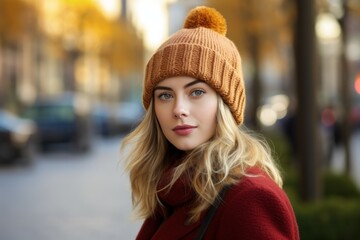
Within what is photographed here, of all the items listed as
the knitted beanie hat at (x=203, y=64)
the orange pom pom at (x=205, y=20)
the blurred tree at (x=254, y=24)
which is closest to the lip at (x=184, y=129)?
the knitted beanie hat at (x=203, y=64)

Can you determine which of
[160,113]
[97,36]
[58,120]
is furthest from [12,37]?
[160,113]

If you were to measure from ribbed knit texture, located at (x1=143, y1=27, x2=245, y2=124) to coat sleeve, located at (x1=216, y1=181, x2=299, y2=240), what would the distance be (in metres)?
0.37

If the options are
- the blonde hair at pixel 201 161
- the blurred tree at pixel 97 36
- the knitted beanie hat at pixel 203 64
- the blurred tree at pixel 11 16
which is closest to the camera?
the blonde hair at pixel 201 161

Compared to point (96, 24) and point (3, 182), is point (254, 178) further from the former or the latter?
point (96, 24)

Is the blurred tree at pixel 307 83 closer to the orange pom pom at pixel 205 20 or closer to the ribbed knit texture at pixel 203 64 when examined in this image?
the orange pom pom at pixel 205 20

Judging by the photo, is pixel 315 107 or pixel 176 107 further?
pixel 315 107

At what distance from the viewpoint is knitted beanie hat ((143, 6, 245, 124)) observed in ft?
7.98

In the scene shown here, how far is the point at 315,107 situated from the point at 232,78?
5683 millimetres

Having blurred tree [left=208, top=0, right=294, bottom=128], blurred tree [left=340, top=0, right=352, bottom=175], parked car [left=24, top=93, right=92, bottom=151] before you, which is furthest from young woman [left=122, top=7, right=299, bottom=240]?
parked car [left=24, top=93, right=92, bottom=151]

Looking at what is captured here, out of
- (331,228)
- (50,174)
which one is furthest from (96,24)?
(331,228)

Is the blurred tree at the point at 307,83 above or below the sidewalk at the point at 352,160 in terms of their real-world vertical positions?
above

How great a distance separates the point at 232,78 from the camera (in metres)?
2.50

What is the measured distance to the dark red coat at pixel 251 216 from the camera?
86.0 inches

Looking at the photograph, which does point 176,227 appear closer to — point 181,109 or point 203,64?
point 181,109
